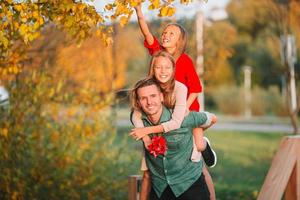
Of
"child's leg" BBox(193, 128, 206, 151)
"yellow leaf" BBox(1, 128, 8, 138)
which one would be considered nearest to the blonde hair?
"child's leg" BBox(193, 128, 206, 151)

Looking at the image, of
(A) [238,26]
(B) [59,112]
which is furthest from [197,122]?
(A) [238,26]

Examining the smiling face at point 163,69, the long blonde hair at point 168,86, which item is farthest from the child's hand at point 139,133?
the smiling face at point 163,69

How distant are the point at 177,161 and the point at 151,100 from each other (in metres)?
0.41

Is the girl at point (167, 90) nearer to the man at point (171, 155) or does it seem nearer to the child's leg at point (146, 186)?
the man at point (171, 155)

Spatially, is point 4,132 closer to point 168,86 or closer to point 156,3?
point 156,3

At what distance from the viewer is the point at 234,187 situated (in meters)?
10.8

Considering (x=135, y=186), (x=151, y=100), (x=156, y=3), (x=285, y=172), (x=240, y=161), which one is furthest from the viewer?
(x=240, y=161)

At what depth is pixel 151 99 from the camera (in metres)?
4.17

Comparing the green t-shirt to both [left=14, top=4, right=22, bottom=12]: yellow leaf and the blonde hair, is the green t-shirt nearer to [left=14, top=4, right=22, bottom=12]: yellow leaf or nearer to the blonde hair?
the blonde hair

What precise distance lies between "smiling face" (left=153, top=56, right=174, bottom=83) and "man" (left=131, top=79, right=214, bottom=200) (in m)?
0.05

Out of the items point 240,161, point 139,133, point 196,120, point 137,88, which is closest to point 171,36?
point 137,88

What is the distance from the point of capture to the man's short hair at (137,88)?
13.9 ft

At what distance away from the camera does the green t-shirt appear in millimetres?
4207

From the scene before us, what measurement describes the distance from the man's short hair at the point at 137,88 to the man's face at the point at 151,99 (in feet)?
0.07
